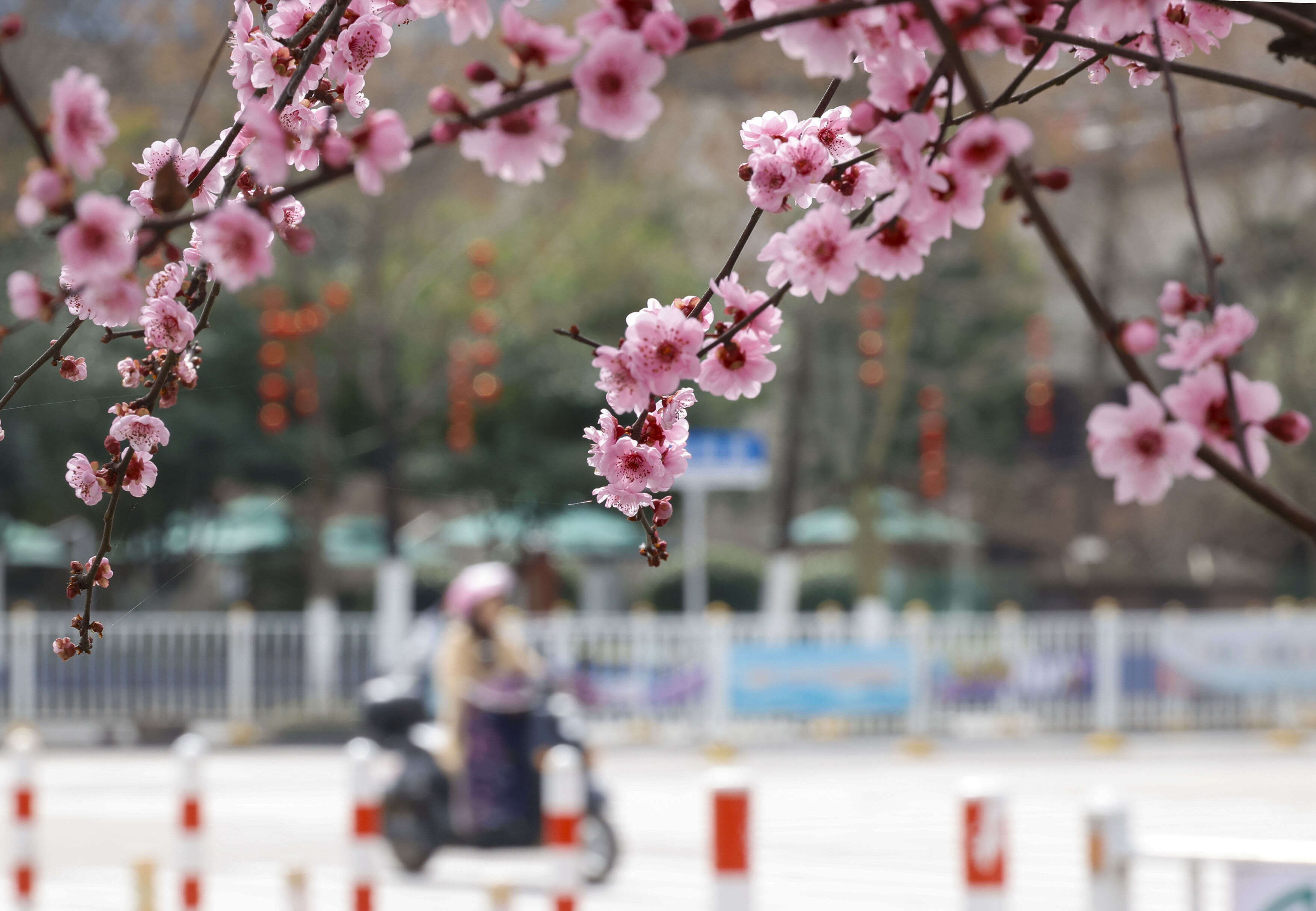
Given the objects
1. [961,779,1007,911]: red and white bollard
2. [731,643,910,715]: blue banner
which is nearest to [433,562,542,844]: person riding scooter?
[961,779,1007,911]: red and white bollard

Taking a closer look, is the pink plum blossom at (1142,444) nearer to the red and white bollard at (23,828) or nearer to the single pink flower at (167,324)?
the single pink flower at (167,324)

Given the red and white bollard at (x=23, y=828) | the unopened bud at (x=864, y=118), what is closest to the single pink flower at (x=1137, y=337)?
the unopened bud at (x=864, y=118)

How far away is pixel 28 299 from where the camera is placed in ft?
3.47

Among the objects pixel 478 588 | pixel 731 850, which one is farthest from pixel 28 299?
pixel 478 588

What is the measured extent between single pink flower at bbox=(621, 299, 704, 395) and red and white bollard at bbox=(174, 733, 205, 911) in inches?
195

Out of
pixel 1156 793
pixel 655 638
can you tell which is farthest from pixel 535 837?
pixel 655 638

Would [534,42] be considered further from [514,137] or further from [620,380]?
[620,380]

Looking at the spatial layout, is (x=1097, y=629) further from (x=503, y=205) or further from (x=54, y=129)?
(x=54, y=129)

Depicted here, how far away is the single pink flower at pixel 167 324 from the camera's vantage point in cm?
134

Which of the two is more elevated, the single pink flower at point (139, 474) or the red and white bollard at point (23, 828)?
the single pink flower at point (139, 474)

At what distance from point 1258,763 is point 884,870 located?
20.8 feet

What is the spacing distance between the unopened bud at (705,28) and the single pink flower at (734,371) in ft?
1.09

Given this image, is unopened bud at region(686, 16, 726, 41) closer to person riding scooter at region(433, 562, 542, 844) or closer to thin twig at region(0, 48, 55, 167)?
thin twig at region(0, 48, 55, 167)

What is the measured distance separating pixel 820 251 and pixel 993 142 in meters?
0.21
